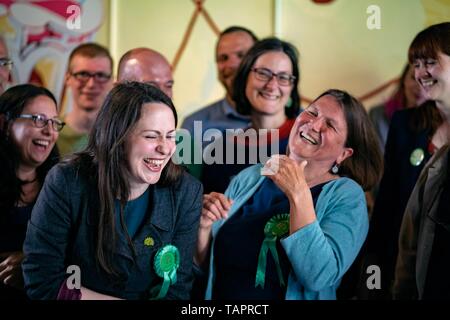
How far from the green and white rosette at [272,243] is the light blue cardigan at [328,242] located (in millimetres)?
54

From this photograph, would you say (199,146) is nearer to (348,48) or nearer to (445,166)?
(445,166)

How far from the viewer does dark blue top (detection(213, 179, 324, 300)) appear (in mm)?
1553

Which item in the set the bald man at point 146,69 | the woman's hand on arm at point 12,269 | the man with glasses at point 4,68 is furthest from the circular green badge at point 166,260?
the man with glasses at point 4,68

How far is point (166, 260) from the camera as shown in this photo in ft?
4.93

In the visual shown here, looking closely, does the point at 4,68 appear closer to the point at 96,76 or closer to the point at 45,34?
the point at 96,76

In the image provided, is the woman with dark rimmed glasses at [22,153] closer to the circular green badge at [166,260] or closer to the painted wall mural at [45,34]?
the circular green badge at [166,260]

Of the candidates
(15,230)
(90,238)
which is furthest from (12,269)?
(90,238)

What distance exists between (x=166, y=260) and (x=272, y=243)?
0.85 ft

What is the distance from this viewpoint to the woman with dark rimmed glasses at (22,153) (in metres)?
1.62

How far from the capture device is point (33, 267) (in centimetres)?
145

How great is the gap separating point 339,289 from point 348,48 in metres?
1.04

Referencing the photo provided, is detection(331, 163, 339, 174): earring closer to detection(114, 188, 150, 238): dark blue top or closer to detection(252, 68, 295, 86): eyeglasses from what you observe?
detection(252, 68, 295, 86): eyeglasses

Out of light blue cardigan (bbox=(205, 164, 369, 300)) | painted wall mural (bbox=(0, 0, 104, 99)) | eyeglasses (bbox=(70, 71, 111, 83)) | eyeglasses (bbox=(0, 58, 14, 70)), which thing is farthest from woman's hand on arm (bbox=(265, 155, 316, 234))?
painted wall mural (bbox=(0, 0, 104, 99))
